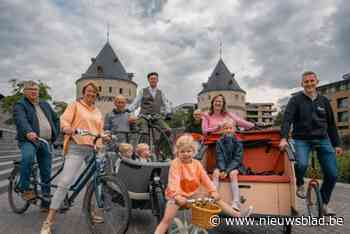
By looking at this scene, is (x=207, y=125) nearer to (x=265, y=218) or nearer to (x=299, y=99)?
(x=299, y=99)

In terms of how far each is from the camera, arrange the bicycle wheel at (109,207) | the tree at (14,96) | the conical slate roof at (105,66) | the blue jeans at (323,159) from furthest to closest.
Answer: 1. the conical slate roof at (105,66)
2. the tree at (14,96)
3. the blue jeans at (323,159)
4. the bicycle wheel at (109,207)

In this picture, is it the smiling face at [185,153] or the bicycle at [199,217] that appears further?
the smiling face at [185,153]

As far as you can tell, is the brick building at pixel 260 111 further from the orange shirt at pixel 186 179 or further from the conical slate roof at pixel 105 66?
the orange shirt at pixel 186 179

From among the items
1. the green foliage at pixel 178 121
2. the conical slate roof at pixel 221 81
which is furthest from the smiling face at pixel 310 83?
the conical slate roof at pixel 221 81

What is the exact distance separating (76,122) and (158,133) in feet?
5.22

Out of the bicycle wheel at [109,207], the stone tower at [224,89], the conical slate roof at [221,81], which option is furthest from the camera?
the conical slate roof at [221,81]

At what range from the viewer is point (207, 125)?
4613 millimetres

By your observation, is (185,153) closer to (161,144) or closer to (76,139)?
(76,139)

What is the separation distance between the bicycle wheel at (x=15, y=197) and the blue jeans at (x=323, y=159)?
3922 mm

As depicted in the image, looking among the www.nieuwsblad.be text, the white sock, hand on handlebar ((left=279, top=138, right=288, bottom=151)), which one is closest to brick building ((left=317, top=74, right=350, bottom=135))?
the www.nieuwsblad.be text

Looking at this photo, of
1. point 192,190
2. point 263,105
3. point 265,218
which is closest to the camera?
point 192,190

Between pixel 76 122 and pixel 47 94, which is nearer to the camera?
pixel 76 122

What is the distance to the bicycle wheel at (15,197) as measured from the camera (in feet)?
15.5

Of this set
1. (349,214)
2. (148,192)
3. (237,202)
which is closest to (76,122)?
(148,192)
